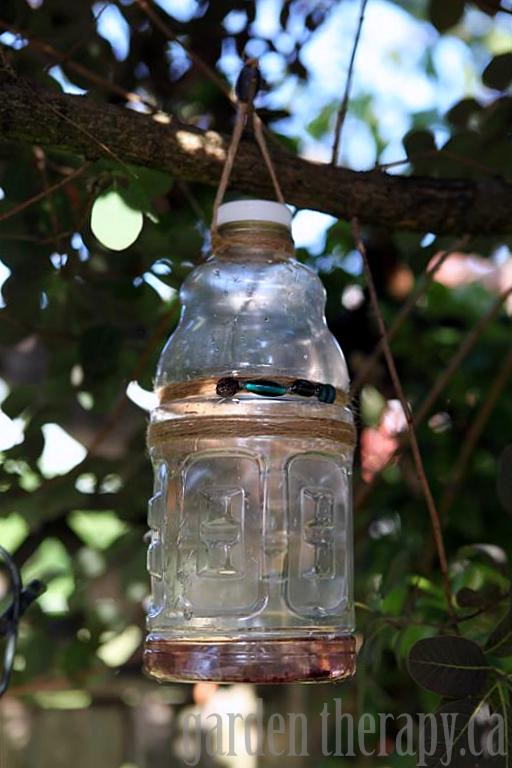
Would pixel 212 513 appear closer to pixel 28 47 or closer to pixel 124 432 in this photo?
pixel 28 47

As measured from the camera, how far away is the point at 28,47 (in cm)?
191

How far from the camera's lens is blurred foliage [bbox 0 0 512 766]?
1833 mm

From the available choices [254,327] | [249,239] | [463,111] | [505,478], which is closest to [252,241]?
[249,239]

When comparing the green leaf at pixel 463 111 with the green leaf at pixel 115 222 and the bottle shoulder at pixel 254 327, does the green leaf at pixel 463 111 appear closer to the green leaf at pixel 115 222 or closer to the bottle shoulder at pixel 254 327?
the bottle shoulder at pixel 254 327

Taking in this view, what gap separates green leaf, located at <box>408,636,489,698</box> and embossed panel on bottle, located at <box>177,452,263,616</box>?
21 centimetres

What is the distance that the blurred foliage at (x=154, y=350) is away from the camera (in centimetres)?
183

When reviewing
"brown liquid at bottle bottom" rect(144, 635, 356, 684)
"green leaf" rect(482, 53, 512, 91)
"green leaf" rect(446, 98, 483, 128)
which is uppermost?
"green leaf" rect(446, 98, 483, 128)

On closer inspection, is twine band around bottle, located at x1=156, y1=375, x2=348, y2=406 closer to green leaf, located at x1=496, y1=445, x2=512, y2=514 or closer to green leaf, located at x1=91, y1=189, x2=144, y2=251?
green leaf, located at x1=91, y1=189, x2=144, y2=251

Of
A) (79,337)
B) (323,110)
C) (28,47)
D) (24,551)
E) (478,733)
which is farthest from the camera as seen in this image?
(323,110)

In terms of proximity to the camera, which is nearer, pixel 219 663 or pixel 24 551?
pixel 219 663

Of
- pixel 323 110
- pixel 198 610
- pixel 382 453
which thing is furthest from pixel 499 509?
pixel 323 110

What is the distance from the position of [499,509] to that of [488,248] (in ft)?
2.37

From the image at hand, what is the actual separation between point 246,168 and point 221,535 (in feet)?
1.63

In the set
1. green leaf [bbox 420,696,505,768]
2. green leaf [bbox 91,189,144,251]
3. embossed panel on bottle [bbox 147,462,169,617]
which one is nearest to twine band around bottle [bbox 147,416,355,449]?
embossed panel on bottle [bbox 147,462,169,617]
